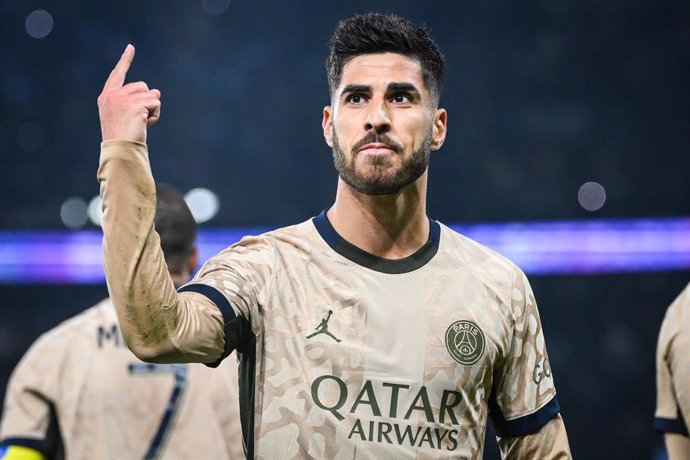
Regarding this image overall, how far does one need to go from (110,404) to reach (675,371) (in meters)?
1.72

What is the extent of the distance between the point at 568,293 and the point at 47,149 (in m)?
3.53

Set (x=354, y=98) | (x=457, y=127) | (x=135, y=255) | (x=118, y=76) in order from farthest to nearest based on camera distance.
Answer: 1. (x=457, y=127)
2. (x=354, y=98)
3. (x=118, y=76)
4. (x=135, y=255)

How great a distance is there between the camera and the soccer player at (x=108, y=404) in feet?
9.29

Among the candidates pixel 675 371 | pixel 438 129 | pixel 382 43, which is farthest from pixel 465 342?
pixel 675 371

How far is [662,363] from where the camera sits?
10.0 ft

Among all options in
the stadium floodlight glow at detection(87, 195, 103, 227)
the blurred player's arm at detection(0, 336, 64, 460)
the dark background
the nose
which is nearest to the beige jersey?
the nose

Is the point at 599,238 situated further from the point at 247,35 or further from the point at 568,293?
the point at 247,35

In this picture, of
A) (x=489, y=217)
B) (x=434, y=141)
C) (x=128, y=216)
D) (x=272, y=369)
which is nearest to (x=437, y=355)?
(x=272, y=369)

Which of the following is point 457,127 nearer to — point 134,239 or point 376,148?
point 376,148

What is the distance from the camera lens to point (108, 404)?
2832mm

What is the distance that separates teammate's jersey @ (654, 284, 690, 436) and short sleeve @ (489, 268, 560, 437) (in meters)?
0.97

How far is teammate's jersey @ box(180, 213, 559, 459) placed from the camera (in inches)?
76.2

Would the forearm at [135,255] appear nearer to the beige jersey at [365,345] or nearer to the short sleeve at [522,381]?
the beige jersey at [365,345]

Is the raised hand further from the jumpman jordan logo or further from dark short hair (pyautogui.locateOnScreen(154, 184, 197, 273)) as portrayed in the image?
dark short hair (pyautogui.locateOnScreen(154, 184, 197, 273))
